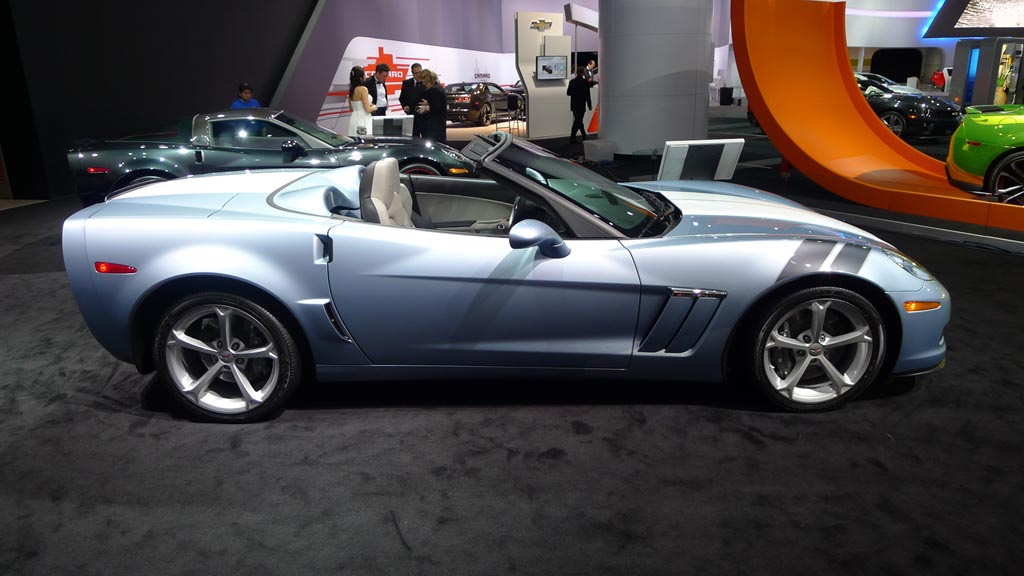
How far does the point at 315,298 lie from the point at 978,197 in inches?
281

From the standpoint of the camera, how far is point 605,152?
39.8 feet

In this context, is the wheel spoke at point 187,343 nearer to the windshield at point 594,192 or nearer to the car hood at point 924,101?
the windshield at point 594,192

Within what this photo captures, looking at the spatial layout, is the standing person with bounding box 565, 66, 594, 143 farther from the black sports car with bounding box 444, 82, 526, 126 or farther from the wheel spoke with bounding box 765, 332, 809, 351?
the wheel spoke with bounding box 765, 332, 809, 351

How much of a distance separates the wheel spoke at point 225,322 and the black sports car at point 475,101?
53.3 ft

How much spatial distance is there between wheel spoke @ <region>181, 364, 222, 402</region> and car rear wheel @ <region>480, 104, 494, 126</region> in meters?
16.6

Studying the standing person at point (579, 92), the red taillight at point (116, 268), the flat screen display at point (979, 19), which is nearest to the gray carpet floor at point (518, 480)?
the red taillight at point (116, 268)

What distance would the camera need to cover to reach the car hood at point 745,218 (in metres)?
3.17

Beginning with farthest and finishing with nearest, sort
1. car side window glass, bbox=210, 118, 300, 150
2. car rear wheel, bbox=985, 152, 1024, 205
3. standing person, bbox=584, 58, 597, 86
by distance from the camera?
standing person, bbox=584, 58, 597, 86, car side window glass, bbox=210, 118, 300, 150, car rear wheel, bbox=985, 152, 1024, 205

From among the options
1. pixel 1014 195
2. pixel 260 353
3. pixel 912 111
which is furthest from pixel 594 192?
pixel 912 111

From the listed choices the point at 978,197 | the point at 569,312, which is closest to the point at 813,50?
the point at 978,197

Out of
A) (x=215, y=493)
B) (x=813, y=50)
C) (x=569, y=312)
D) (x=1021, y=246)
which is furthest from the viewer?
(x=813, y=50)

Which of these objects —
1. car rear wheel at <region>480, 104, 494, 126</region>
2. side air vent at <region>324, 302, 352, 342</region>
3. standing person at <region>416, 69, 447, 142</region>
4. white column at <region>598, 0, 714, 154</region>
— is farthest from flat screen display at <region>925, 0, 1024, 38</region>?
side air vent at <region>324, 302, 352, 342</region>

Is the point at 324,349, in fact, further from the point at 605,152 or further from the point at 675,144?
the point at 605,152

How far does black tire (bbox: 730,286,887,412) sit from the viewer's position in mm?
3020
